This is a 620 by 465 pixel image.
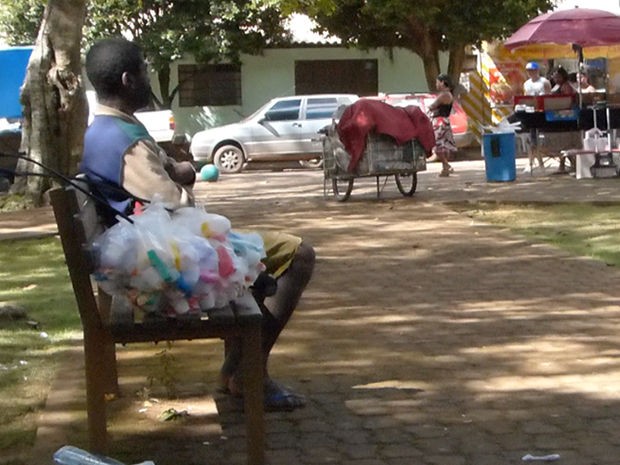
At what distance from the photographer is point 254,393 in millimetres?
4719

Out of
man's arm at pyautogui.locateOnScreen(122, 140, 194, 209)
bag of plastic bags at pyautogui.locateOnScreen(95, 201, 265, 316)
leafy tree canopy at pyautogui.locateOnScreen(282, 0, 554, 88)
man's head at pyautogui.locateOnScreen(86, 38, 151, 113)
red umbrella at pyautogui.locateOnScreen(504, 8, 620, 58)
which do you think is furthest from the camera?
leafy tree canopy at pyautogui.locateOnScreen(282, 0, 554, 88)

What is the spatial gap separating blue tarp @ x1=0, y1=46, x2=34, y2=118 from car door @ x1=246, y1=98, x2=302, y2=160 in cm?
498

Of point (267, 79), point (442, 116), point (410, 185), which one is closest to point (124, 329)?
point (410, 185)

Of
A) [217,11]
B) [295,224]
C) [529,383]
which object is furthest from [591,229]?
[217,11]

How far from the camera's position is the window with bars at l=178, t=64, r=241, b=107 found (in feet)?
121

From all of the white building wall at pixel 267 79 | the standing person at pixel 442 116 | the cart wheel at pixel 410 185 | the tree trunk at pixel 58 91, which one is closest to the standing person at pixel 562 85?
the standing person at pixel 442 116

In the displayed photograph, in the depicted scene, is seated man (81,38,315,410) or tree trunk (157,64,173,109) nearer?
seated man (81,38,315,410)

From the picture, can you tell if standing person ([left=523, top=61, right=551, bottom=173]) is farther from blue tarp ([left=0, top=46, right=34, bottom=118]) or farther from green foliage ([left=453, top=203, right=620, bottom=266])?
blue tarp ([left=0, top=46, right=34, bottom=118])

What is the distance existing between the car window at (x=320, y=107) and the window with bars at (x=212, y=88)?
27.5 feet

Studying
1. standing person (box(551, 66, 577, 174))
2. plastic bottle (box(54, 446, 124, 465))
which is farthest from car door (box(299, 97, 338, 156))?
plastic bottle (box(54, 446, 124, 465))

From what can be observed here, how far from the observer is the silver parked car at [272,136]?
28328 millimetres

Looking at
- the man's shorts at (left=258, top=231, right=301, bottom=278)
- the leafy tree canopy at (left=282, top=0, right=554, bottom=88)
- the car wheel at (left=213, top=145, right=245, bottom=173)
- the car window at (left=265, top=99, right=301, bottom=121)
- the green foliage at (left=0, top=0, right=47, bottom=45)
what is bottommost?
the car wheel at (left=213, top=145, right=245, bottom=173)

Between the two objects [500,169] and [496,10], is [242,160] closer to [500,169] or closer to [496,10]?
[496,10]

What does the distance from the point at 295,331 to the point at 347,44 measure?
27.0m
